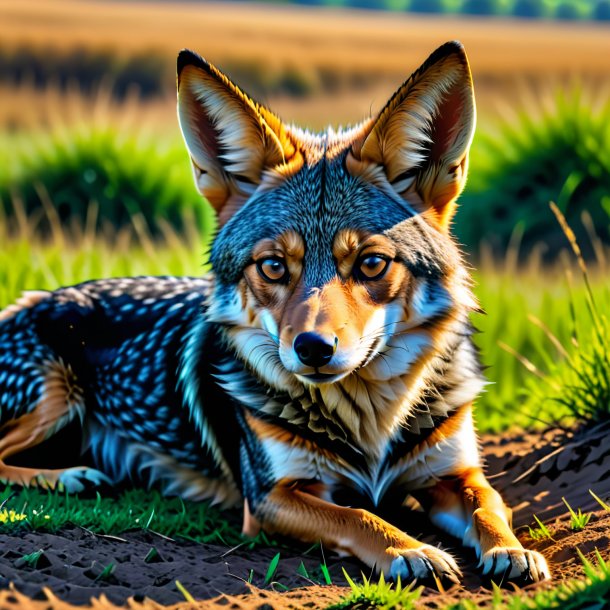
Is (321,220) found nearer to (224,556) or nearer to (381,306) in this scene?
(381,306)

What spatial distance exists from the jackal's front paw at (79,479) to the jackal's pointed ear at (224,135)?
1.69 meters

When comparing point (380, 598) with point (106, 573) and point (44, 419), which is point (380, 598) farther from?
point (44, 419)

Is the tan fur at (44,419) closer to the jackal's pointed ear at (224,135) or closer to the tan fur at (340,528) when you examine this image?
the jackal's pointed ear at (224,135)

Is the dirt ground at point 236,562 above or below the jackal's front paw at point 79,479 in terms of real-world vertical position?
above

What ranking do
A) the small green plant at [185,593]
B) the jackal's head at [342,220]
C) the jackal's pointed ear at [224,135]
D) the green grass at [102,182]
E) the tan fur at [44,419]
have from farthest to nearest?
the green grass at [102,182]
the tan fur at [44,419]
the jackal's pointed ear at [224,135]
the jackal's head at [342,220]
the small green plant at [185,593]

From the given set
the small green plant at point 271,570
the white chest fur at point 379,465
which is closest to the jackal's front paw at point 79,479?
the white chest fur at point 379,465

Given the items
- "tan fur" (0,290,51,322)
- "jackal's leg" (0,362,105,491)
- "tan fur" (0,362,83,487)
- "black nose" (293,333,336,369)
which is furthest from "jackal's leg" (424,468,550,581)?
"tan fur" (0,290,51,322)

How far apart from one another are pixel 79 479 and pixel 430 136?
272 centimetres

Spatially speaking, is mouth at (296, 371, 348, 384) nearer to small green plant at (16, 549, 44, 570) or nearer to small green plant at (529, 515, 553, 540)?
small green plant at (529, 515, 553, 540)

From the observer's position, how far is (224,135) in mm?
4535

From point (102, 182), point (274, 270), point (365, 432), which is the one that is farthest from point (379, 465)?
point (102, 182)

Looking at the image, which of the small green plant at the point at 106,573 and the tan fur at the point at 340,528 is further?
the tan fur at the point at 340,528

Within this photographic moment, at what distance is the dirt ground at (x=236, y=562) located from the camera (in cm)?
334

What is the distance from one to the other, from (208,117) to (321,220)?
85 cm
